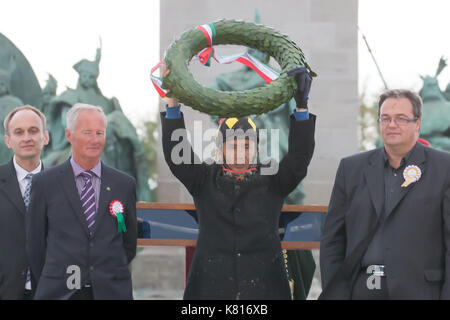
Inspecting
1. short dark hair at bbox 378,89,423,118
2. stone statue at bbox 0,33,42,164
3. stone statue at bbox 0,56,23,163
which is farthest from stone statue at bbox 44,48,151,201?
short dark hair at bbox 378,89,423,118

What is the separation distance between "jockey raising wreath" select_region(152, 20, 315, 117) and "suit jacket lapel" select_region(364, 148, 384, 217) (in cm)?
60

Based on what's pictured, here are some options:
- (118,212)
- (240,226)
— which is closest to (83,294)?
(118,212)

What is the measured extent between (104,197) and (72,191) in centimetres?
18

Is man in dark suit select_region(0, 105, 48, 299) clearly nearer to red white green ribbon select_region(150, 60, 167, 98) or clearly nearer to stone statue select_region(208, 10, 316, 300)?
red white green ribbon select_region(150, 60, 167, 98)

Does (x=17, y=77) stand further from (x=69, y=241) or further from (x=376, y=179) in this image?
(x=376, y=179)

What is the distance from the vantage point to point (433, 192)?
3752 mm

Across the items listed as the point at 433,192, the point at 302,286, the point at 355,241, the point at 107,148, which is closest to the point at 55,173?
the point at 355,241

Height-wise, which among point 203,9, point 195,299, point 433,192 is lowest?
point 195,299

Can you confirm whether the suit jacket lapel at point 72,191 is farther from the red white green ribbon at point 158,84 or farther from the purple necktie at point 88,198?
the red white green ribbon at point 158,84

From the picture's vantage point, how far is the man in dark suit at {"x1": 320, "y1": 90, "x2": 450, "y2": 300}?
12.1 feet

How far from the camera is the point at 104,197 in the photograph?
4109 mm

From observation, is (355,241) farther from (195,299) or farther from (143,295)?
(143,295)

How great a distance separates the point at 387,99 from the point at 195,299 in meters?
1.53

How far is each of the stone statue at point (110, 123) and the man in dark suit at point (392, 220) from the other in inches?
323
